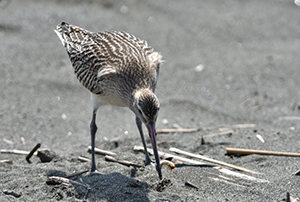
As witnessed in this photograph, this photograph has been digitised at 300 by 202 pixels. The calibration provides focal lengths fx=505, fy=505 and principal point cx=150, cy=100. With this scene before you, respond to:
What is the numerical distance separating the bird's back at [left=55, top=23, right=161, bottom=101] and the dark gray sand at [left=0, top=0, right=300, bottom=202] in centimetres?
119

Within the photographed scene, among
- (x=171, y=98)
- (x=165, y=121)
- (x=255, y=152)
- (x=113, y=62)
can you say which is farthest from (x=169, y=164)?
(x=171, y=98)

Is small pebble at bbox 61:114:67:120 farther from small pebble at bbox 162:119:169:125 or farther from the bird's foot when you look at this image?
the bird's foot

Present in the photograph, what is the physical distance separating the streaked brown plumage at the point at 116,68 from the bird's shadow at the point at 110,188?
1.99ft

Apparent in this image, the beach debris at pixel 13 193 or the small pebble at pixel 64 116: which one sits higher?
the beach debris at pixel 13 193

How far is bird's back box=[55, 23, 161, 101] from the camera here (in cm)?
732

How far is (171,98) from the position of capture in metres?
11.4

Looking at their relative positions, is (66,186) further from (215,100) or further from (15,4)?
(15,4)

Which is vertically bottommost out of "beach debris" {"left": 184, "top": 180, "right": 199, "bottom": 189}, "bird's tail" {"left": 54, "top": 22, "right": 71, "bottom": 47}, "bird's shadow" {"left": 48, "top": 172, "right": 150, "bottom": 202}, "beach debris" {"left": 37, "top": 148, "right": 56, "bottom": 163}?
"beach debris" {"left": 37, "top": 148, "right": 56, "bottom": 163}

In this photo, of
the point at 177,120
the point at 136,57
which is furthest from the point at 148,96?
the point at 177,120

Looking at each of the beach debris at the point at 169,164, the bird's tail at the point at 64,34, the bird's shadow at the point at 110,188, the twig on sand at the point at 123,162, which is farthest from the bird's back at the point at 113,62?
the bird's shadow at the point at 110,188

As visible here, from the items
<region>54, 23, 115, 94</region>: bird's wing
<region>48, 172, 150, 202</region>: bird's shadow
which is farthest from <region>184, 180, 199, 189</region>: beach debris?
<region>54, 23, 115, 94</region>: bird's wing

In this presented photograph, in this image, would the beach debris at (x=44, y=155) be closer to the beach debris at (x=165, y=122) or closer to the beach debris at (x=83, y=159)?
the beach debris at (x=83, y=159)

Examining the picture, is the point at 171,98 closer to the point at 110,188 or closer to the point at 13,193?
the point at 110,188

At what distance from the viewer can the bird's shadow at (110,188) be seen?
243 inches
